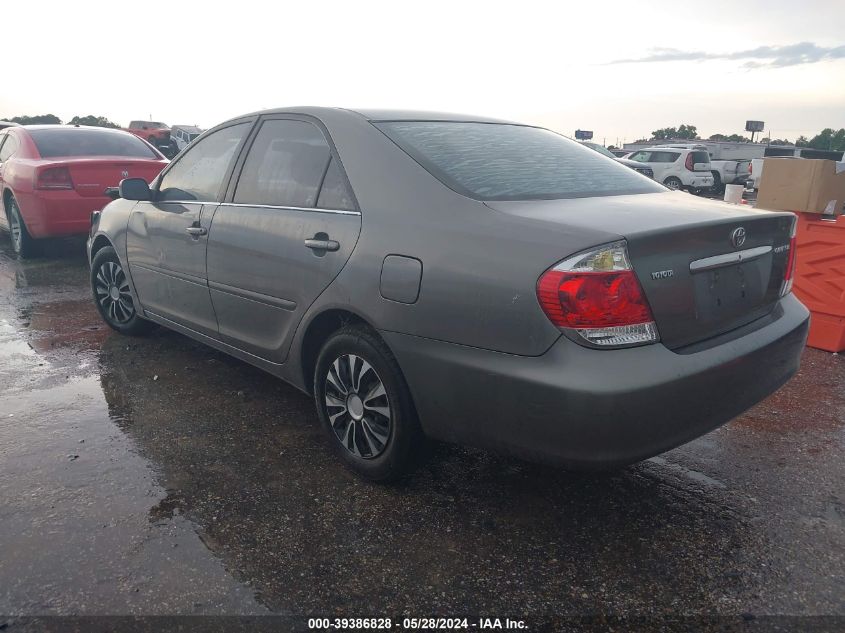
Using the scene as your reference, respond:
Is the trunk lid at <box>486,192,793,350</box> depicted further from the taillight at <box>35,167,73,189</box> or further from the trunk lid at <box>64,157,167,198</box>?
the taillight at <box>35,167,73,189</box>

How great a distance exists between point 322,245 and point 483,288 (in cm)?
93

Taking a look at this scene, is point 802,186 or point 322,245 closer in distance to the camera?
point 322,245

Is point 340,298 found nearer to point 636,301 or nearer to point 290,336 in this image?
point 290,336

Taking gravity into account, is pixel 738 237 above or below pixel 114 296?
above


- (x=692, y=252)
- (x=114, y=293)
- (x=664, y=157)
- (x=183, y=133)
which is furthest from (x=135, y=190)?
(x=183, y=133)

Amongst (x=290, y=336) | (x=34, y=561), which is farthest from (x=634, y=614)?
(x=34, y=561)

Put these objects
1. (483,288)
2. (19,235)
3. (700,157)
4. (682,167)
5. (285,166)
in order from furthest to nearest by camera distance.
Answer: (700,157) → (682,167) → (19,235) → (285,166) → (483,288)

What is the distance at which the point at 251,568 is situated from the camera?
2.37 m

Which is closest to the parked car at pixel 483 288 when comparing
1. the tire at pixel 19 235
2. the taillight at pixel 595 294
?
the taillight at pixel 595 294

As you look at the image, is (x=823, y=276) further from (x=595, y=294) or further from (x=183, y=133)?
(x=183, y=133)

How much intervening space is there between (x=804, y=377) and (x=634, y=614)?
2.94m

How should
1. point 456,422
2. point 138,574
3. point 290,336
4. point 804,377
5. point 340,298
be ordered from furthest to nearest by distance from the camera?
point 804,377 → point 290,336 → point 340,298 → point 456,422 → point 138,574

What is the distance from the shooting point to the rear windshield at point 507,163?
8.89ft

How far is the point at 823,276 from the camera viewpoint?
4.98 metres
